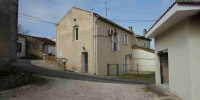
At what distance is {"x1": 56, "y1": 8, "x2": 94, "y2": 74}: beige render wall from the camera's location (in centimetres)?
1752

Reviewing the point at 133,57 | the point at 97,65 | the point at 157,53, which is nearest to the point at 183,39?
the point at 157,53

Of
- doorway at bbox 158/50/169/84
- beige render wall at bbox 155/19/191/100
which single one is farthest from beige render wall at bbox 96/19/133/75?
beige render wall at bbox 155/19/191/100

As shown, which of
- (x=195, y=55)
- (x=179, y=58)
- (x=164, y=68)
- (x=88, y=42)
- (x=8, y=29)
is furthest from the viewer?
(x=88, y=42)

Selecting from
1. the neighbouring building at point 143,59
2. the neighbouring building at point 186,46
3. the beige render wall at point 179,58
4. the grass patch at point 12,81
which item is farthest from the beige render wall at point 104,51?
the neighbouring building at point 186,46

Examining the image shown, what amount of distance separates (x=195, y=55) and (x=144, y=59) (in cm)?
2094

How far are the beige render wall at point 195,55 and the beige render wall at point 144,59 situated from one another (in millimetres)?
19762

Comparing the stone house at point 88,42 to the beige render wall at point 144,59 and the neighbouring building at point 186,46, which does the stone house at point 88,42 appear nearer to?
the beige render wall at point 144,59

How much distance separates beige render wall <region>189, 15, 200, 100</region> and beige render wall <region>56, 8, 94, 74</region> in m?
12.7

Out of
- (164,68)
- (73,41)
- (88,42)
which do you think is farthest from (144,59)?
(164,68)

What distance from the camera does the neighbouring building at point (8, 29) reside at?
922 centimetres

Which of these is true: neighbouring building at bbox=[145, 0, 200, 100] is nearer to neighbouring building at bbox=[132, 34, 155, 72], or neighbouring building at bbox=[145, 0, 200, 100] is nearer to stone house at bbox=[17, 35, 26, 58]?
neighbouring building at bbox=[132, 34, 155, 72]

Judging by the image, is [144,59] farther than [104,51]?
Yes

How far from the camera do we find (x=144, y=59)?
25375 millimetres

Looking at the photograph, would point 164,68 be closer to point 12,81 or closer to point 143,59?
point 12,81
